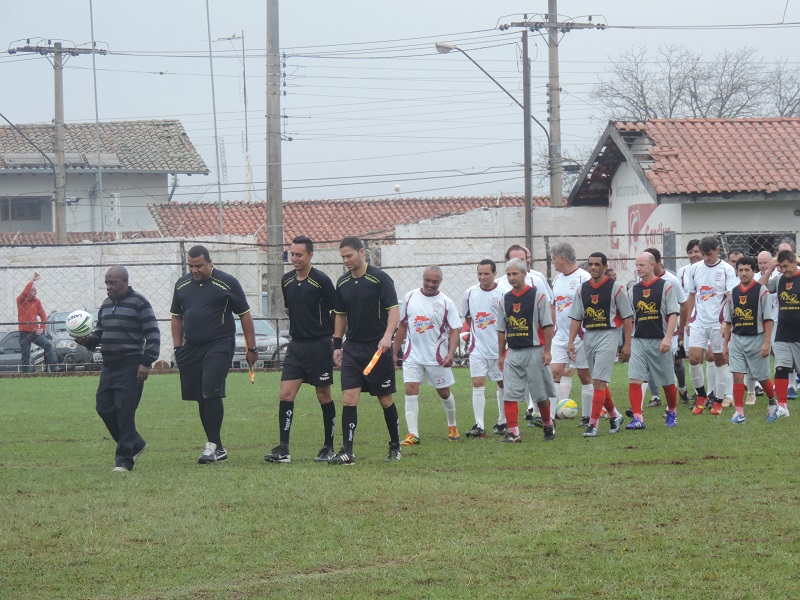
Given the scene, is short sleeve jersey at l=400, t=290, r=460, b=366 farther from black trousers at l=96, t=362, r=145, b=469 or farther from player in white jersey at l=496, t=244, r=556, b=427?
black trousers at l=96, t=362, r=145, b=469

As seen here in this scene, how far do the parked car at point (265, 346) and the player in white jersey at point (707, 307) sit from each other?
10.5 meters

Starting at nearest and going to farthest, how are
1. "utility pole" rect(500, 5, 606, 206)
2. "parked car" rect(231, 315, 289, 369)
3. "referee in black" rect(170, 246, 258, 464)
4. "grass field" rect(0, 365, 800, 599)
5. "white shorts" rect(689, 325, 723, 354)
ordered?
"grass field" rect(0, 365, 800, 599) < "referee in black" rect(170, 246, 258, 464) < "white shorts" rect(689, 325, 723, 354) < "parked car" rect(231, 315, 289, 369) < "utility pole" rect(500, 5, 606, 206)

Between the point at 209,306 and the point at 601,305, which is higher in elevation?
the point at 209,306

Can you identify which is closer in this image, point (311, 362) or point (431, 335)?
point (311, 362)

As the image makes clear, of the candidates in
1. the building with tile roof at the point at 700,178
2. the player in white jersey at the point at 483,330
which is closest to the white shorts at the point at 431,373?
the player in white jersey at the point at 483,330

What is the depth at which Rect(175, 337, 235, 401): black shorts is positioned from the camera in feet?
34.9

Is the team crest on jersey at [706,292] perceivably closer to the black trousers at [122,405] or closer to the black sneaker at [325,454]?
the black sneaker at [325,454]

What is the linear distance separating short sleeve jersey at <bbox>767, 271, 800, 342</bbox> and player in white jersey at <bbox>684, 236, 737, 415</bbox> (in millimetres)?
1097

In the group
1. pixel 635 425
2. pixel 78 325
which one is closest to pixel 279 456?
pixel 78 325

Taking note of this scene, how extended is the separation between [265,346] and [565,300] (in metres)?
12.8

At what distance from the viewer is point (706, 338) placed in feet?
49.8

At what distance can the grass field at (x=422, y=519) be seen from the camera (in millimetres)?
6105

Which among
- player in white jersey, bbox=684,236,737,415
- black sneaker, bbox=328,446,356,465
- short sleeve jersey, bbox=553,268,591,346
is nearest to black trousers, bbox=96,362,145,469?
black sneaker, bbox=328,446,356,465

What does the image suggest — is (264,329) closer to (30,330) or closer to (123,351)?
(30,330)
